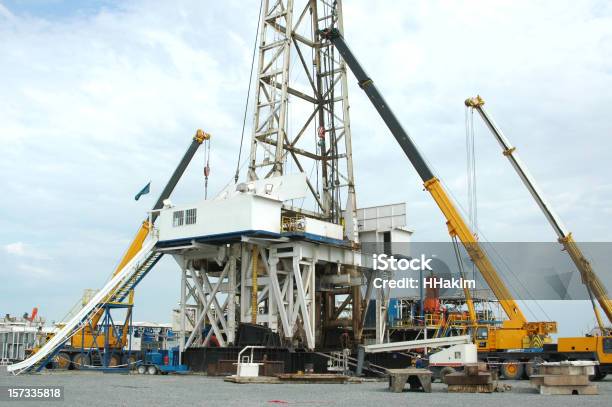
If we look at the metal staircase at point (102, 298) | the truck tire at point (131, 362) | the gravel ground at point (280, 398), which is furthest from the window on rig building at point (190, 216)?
the gravel ground at point (280, 398)

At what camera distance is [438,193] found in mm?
37344

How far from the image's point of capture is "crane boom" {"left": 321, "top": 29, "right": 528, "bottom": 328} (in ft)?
110

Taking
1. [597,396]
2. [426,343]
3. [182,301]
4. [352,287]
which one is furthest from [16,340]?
[597,396]

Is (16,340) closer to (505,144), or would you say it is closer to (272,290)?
(272,290)

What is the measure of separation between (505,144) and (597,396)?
1915cm

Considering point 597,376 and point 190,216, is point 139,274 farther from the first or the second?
point 597,376

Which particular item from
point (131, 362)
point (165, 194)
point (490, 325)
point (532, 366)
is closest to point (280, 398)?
point (532, 366)

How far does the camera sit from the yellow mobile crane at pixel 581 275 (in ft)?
96.4

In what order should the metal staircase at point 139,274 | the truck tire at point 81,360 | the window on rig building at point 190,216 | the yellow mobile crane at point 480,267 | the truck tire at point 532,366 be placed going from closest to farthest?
the truck tire at point 532,366 → the yellow mobile crane at point 480,267 → the window on rig building at point 190,216 → the metal staircase at point 139,274 → the truck tire at point 81,360

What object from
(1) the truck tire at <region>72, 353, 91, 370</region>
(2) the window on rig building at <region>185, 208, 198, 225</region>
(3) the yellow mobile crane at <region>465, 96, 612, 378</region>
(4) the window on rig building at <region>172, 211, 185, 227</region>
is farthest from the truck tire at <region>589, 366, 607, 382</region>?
(1) the truck tire at <region>72, 353, 91, 370</region>

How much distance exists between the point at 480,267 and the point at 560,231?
14.8ft

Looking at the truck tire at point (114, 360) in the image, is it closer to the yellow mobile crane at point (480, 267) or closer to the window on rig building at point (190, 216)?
the window on rig building at point (190, 216)

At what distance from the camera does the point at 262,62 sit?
4050 centimetres

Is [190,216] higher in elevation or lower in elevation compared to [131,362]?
higher
